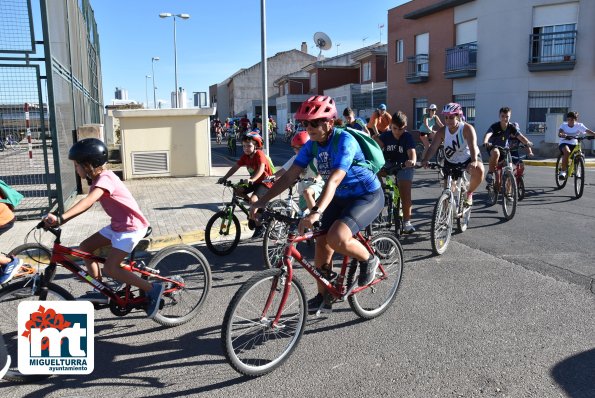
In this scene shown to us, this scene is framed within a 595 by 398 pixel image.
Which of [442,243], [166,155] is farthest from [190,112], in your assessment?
[442,243]

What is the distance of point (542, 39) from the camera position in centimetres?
2283

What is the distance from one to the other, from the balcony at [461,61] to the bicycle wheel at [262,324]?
79.4 feet

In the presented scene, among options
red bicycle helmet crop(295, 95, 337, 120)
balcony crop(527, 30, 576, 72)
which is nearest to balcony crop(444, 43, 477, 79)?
balcony crop(527, 30, 576, 72)

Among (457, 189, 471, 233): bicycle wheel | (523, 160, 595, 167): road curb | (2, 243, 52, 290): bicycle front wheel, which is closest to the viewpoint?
(2, 243, 52, 290): bicycle front wheel

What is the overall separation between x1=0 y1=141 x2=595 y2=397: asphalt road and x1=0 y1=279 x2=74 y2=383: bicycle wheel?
89 millimetres

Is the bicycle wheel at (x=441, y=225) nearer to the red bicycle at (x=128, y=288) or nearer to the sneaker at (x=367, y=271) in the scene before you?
the sneaker at (x=367, y=271)

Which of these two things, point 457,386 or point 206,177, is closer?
point 457,386

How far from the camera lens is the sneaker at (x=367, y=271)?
4.33 metres

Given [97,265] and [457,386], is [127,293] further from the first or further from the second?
[457,386]

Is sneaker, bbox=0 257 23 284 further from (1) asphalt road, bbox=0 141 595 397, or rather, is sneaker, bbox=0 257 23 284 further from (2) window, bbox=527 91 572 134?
(2) window, bbox=527 91 572 134

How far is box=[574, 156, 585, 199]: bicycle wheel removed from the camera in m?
10.4

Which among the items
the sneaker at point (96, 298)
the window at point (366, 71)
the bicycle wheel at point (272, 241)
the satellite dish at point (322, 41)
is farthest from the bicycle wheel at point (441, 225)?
the satellite dish at point (322, 41)

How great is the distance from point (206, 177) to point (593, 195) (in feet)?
31.0

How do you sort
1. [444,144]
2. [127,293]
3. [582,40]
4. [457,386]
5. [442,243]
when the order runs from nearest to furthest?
1. [457,386]
2. [127,293]
3. [442,243]
4. [444,144]
5. [582,40]
